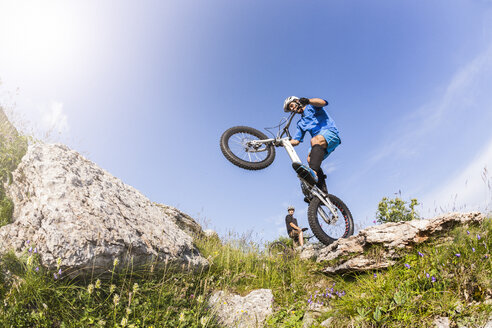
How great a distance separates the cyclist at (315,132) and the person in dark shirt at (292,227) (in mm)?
3580

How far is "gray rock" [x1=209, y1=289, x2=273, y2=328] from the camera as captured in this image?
3.71 meters

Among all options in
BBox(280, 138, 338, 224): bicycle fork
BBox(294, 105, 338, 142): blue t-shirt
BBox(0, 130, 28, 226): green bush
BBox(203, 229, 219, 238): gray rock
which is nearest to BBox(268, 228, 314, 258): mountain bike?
BBox(280, 138, 338, 224): bicycle fork

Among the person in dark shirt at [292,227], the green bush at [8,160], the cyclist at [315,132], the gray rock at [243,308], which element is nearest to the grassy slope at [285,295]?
the gray rock at [243,308]

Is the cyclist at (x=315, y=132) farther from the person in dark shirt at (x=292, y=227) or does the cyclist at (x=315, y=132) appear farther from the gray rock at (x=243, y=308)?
the person in dark shirt at (x=292, y=227)

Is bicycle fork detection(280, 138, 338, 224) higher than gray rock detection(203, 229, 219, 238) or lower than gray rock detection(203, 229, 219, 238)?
higher

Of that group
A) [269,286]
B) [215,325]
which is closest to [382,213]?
[269,286]

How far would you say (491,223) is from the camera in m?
3.81

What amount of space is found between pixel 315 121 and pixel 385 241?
2.96 meters

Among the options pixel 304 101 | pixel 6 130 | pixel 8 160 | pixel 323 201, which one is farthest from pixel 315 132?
pixel 6 130

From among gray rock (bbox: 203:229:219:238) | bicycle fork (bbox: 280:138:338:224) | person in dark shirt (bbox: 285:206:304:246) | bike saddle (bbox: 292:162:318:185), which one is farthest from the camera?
person in dark shirt (bbox: 285:206:304:246)

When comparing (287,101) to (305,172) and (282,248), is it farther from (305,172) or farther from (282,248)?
(282,248)

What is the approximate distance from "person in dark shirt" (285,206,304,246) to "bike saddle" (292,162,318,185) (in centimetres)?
406

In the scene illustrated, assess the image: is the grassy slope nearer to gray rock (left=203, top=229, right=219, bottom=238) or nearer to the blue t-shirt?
gray rock (left=203, top=229, right=219, bottom=238)

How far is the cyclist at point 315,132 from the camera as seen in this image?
596 cm
